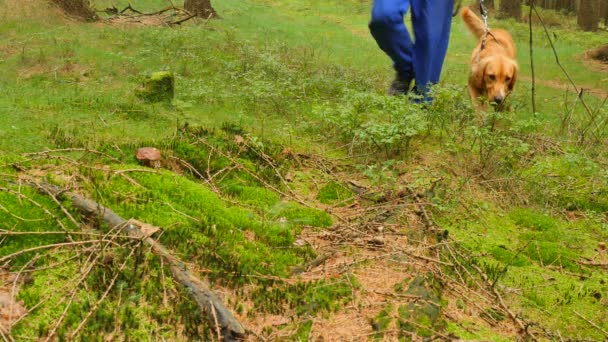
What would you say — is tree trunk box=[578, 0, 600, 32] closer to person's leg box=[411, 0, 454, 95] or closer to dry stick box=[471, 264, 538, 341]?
person's leg box=[411, 0, 454, 95]

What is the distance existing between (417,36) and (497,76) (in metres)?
1.68

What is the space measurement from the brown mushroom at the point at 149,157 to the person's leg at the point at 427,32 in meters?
3.23

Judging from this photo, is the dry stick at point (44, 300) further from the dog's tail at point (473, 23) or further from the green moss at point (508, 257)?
the dog's tail at point (473, 23)

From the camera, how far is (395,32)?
6.45m

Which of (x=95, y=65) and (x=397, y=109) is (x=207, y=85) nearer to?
(x=95, y=65)

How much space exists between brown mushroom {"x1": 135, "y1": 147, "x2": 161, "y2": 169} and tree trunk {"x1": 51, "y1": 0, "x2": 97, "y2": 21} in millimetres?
6337

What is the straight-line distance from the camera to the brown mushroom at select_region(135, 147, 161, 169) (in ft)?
15.0

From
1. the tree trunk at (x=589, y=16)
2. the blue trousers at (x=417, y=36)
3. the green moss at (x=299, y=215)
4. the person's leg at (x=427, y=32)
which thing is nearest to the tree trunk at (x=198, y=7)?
the blue trousers at (x=417, y=36)

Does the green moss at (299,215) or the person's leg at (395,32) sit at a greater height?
the person's leg at (395,32)

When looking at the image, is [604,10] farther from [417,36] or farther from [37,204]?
A: [37,204]

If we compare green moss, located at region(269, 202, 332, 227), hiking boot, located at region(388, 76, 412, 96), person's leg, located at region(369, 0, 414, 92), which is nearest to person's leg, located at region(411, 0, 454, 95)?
person's leg, located at region(369, 0, 414, 92)

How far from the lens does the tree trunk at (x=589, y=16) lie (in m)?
19.1

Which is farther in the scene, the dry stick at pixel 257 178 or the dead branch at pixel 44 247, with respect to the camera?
the dry stick at pixel 257 178

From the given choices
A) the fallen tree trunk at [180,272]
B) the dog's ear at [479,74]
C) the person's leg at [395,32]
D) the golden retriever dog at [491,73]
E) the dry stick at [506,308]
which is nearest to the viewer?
the fallen tree trunk at [180,272]
